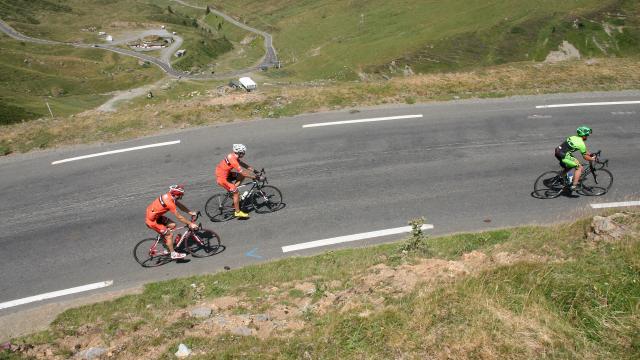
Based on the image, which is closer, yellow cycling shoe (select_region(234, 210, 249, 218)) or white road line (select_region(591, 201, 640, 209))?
white road line (select_region(591, 201, 640, 209))

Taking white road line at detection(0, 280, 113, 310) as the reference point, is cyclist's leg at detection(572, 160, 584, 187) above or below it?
above

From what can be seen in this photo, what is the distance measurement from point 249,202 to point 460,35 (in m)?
71.0

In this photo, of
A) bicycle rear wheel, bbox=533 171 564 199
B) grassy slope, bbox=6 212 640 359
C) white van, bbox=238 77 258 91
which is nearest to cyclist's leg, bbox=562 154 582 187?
bicycle rear wheel, bbox=533 171 564 199

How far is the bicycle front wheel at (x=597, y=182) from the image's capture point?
47.9 ft

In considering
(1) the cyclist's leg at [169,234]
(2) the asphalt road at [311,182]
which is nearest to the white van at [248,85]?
(2) the asphalt road at [311,182]

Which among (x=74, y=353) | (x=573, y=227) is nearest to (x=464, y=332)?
(x=573, y=227)

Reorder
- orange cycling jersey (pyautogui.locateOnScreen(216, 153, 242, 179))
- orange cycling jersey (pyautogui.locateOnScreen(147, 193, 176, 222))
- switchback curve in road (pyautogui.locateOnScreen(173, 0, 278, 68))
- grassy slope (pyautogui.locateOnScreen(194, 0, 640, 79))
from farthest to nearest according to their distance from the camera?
switchback curve in road (pyautogui.locateOnScreen(173, 0, 278, 68)), grassy slope (pyautogui.locateOnScreen(194, 0, 640, 79)), orange cycling jersey (pyautogui.locateOnScreen(216, 153, 242, 179)), orange cycling jersey (pyautogui.locateOnScreen(147, 193, 176, 222))

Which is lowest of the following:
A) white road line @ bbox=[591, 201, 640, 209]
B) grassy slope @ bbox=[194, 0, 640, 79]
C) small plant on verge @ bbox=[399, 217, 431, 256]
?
white road line @ bbox=[591, 201, 640, 209]

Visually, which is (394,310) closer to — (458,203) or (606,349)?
(606,349)

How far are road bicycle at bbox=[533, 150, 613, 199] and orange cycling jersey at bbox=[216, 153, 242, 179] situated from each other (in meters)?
9.93

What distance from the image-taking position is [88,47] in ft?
503

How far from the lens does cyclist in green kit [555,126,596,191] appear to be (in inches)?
529

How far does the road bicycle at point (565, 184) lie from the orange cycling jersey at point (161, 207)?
1165cm

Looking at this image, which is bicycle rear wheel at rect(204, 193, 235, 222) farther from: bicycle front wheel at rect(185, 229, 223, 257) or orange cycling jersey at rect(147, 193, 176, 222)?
orange cycling jersey at rect(147, 193, 176, 222)
